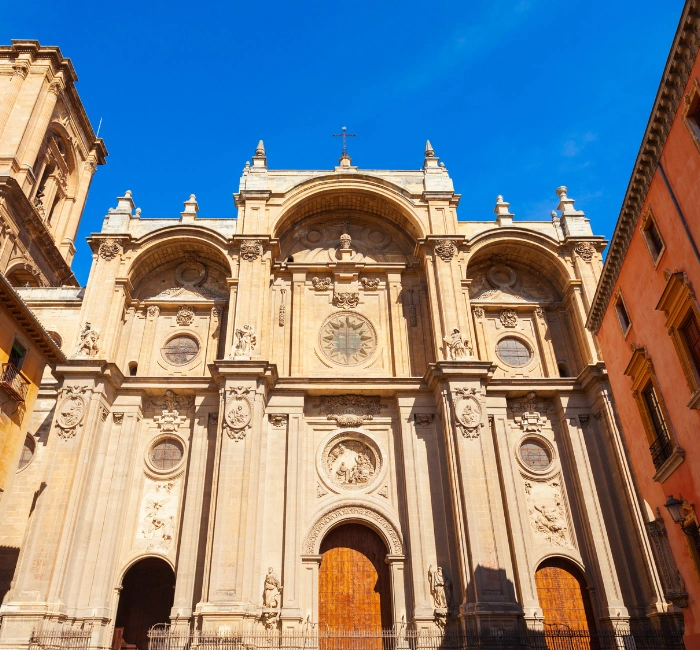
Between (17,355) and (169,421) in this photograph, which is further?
(169,421)

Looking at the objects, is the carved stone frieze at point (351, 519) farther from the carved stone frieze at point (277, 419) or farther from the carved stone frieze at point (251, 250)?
the carved stone frieze at point (251, 250)

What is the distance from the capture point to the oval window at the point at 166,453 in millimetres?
21714

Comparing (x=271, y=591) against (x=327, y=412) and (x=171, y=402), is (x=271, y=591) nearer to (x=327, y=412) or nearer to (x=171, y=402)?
(x=327, y=412)

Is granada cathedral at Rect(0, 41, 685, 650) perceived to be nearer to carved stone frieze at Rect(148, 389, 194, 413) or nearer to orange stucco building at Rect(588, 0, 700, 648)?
carved stone frieze at Rect(148, 389, 194, 413)

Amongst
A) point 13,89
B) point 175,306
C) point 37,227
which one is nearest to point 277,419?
point 175,306

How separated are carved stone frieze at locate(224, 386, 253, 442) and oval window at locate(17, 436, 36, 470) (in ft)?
23.9

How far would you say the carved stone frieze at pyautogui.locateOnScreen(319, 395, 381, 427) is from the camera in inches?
885

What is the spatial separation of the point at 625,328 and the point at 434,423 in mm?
7507

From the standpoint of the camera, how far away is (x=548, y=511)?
21.0 metres

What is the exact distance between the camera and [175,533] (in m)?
20.4

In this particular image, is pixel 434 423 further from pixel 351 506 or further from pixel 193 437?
pixel 193 437

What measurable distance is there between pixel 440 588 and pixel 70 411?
44.5ft

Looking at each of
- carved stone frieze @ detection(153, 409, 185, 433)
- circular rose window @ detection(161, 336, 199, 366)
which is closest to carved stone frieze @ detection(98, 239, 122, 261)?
circular rose window @ detection(161, 336, 199, 366)

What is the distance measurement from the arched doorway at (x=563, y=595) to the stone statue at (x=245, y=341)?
12.5 metres
